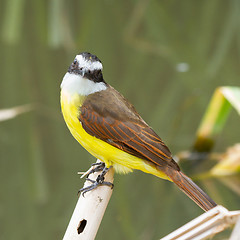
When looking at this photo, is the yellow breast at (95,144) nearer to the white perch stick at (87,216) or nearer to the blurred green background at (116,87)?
the white perch stick at (87,216)

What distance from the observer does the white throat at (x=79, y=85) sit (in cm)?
270

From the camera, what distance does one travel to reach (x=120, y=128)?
8.83 ft

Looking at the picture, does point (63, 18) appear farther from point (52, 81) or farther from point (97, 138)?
point (97, 138)

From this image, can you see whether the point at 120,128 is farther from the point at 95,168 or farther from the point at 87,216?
the point at 87,216

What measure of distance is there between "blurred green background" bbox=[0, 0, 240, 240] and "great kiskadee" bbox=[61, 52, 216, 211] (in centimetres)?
132

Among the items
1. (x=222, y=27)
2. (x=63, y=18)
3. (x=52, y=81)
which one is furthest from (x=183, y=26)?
(x=52, y=81)

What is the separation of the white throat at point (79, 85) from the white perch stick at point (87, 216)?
0.54 meters

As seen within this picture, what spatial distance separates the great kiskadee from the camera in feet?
8.75

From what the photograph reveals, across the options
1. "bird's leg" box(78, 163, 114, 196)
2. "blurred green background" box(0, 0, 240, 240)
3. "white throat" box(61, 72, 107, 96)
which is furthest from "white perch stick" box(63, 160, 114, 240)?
"blurred green background" box(0, 0, 240, 240)

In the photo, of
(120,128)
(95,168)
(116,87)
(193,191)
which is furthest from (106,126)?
(116,87)

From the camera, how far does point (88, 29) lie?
6.33 m

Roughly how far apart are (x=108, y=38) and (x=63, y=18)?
61cm

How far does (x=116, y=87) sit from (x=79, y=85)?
2968 mm

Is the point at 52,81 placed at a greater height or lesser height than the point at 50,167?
greater
